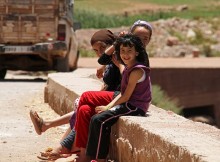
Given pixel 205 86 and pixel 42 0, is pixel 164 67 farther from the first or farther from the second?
pixel 42 0

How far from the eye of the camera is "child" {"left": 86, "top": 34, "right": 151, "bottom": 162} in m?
7.69

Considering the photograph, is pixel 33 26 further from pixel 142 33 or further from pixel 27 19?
pixel 142 33

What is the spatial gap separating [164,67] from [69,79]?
1528 centimetres

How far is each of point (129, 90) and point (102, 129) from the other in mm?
425

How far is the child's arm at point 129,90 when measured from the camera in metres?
7.72

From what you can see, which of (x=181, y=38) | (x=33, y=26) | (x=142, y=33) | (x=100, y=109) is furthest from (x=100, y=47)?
(x=181, y=38)

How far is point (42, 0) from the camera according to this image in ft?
64.7

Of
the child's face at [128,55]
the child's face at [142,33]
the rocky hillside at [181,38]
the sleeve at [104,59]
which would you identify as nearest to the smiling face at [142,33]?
the child's face at [142,33]

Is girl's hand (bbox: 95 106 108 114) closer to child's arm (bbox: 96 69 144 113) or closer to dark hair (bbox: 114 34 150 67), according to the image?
child's arm (bbox: 96 69 144 113)

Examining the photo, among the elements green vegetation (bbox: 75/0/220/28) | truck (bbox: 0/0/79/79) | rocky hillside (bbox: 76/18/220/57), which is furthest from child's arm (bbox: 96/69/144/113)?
green vegetation (bbox: 75/0/220/28)

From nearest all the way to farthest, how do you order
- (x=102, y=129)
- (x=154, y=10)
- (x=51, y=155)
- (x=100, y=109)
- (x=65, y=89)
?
(x=102, y=129) → (x=100, y=109) → (x=51, y=155) → (x=65, y=89) → (x=154, y=10)

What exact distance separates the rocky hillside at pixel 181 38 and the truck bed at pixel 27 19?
69.8ft

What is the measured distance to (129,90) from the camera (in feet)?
25.3

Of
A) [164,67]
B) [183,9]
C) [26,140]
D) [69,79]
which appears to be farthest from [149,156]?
[183,9]
